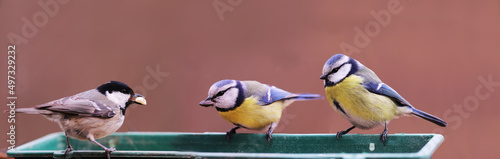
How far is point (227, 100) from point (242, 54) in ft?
3.91

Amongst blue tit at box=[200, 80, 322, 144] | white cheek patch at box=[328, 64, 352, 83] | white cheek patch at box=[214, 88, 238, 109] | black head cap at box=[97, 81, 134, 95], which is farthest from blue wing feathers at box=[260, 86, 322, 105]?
black head cap at box=[97, 81, 134, 95]

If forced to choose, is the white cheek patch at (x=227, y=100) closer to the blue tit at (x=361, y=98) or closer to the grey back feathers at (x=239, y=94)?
the grey back feathers at (x=239, y=94)

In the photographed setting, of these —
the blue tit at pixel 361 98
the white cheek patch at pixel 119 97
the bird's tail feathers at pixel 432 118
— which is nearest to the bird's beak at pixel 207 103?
the white cheek patch at pixel 119 97

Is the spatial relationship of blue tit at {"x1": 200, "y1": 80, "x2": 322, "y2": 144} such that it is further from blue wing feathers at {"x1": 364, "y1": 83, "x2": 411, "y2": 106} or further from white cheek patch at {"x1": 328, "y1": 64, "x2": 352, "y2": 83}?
blue wing feathers at {"x1": 364, "y1": 83, "x2": 411, "y2": 106}

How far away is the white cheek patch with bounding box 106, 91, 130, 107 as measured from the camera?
2.57m

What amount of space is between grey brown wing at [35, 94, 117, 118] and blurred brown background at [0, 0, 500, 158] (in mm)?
784

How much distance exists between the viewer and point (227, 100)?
2576mm

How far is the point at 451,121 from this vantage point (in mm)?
3270

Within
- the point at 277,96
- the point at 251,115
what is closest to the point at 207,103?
the point at 251,115

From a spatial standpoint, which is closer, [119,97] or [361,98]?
[361,98]

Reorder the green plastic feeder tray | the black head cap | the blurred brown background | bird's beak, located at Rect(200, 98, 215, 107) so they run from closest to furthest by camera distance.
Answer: the green plastic feeder tray < bird's beak, located at Rect(200, 98, 215, 107) < the black head cap < the blurred brown background

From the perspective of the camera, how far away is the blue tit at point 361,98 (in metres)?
2.40

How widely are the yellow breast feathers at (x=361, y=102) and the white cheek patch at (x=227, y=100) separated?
0.45 metres

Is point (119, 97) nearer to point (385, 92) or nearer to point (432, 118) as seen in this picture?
point (385, 92)
